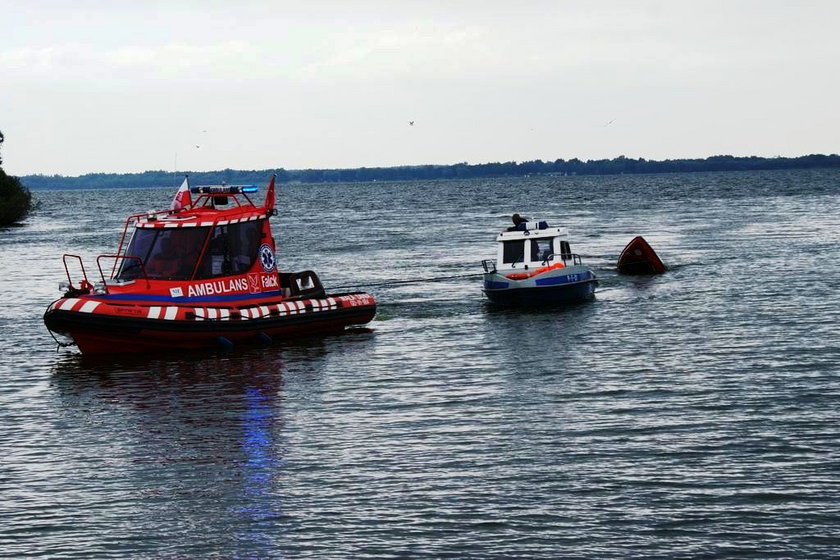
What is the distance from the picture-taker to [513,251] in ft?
120

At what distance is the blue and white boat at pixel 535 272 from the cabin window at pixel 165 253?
1062cm

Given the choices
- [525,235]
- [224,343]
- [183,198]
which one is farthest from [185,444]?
[525,235]

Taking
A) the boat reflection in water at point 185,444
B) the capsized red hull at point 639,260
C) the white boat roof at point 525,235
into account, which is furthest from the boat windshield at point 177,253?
the capsized red hull at point 639,260

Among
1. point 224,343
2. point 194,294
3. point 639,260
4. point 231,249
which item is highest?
point 231,249

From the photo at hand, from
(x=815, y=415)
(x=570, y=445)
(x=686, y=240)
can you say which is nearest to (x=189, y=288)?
(x=570, y=445)

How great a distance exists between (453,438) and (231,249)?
11.8 metres

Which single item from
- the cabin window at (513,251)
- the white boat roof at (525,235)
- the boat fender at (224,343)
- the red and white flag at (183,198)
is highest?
the red and white flag at (183,198)

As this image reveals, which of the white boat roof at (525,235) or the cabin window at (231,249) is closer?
the cabin window at (231,249)

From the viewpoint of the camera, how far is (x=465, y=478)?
643 inches

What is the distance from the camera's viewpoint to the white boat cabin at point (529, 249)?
36.1 meters

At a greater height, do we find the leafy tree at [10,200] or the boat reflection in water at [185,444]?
the leafy tree at [10,200]

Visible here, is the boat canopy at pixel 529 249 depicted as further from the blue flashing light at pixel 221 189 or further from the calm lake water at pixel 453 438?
the blue flashing light at pixel 221 189

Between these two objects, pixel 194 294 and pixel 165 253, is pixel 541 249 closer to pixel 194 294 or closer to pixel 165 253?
pixel 194 294

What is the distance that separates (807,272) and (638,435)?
90.7 ft
